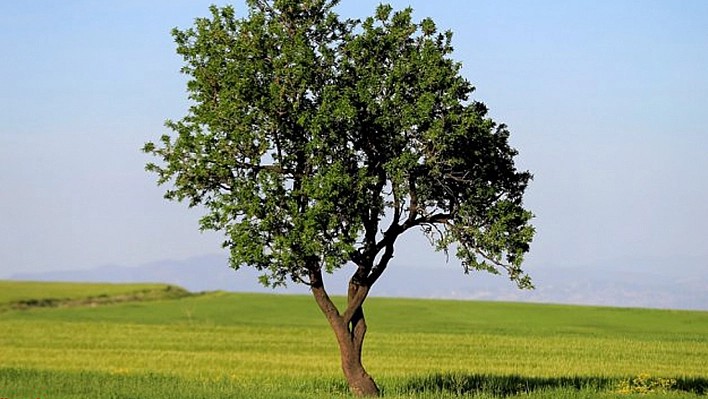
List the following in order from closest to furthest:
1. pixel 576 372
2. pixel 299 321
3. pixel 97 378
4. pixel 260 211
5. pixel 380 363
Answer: pixel 260 211
pixel 97 378
pixel 576 372
pixel 380 363
pixel 299 321

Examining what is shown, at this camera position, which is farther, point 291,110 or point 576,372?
point 576,372

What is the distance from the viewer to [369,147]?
32375 mm

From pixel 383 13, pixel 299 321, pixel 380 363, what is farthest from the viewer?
pixel 299 321

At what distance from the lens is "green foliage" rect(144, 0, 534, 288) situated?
31031 millimetres

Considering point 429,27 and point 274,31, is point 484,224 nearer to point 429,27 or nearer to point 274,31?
point 429,27

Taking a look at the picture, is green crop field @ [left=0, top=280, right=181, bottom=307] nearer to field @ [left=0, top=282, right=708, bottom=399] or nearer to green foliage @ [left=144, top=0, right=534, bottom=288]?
field @ [left=0, top=282, right=708, bottom=399]

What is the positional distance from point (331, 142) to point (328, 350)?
28013mm

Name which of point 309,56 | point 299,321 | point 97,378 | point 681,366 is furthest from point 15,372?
point 299,321

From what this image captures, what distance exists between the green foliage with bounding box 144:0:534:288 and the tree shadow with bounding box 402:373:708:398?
5.25m

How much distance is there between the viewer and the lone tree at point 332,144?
31.0 meters

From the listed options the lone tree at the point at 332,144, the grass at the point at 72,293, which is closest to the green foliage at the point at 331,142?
the lone tree at the point at 332,144

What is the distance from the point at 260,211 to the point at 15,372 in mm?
15701

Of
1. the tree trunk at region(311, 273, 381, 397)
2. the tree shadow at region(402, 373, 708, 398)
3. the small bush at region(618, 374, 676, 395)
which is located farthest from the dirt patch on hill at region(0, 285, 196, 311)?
the small bush at region(618, 374, 676, 395)

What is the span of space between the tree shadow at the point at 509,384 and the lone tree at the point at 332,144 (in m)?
4.93
